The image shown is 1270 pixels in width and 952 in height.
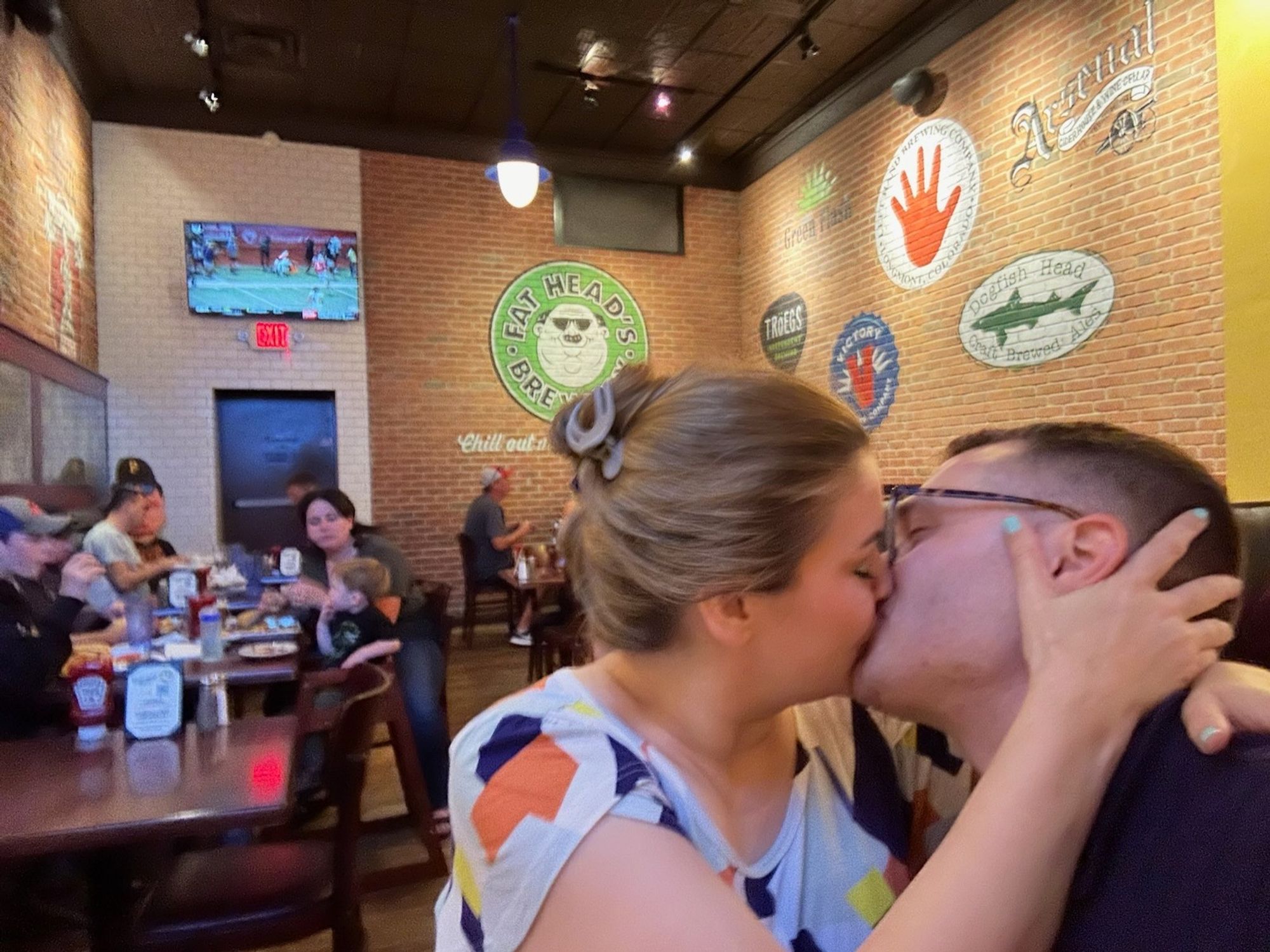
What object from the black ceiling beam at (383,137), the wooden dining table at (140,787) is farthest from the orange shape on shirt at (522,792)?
the black ceiling beam at (383,137)

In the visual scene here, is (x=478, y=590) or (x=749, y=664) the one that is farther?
(x=478, y=590)

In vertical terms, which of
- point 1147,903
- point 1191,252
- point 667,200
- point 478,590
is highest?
point 667,200

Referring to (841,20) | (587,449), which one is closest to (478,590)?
(841,20)

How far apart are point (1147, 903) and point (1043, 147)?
17.3 feet

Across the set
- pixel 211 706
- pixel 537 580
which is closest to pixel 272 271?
pixel 537 580

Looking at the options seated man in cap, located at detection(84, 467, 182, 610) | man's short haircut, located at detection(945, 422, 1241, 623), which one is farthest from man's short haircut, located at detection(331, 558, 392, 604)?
man's short haircut, located at detection(945, 422, 1241, 623)

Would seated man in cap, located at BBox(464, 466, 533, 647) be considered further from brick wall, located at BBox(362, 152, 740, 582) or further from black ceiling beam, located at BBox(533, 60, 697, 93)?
black ceiling beam, located at BBox(533, 60, 697, 93)

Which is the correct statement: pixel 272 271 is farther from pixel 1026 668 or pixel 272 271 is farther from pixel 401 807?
pixel 1026 668

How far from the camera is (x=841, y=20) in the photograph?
19.0ft

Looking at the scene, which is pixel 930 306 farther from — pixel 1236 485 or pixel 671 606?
pixel 671 606

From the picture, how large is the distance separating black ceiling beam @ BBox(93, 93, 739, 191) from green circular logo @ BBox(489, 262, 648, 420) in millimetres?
1043

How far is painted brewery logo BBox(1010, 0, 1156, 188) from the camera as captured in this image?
4355mm


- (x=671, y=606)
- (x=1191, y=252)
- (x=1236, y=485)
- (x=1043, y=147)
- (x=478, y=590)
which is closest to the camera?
(x=671, y=606)

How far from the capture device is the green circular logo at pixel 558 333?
7.84m
